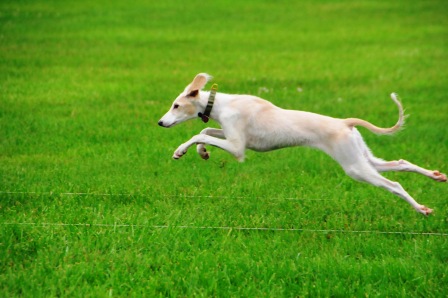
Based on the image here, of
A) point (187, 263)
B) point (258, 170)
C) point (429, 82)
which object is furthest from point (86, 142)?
point (429, 82)

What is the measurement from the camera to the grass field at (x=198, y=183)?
5.90 meters

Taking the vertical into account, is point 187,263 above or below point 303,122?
below

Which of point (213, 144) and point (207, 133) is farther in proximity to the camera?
point (207, 133)

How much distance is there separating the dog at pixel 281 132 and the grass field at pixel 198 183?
1.40 feet

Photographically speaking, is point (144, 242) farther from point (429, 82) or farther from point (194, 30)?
point (194, 30)

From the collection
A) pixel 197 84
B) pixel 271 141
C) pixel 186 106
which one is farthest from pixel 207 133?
pixel 271 141

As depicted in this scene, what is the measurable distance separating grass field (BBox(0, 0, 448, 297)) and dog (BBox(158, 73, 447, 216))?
43 centimetres

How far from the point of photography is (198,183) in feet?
27.3

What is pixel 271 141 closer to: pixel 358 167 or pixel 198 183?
pixel 358 167

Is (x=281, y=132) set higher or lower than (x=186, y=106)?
lower

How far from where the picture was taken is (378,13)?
25.0 metres

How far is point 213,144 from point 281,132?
64 cm

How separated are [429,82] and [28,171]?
859 centimetres

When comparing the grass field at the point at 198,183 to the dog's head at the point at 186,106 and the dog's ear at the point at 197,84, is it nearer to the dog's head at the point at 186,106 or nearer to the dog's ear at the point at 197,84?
the dog's head at the point at 186,106
